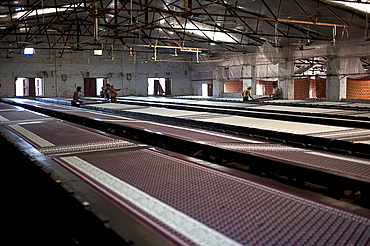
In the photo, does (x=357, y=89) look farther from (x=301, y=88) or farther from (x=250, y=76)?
(x=250, y=76)

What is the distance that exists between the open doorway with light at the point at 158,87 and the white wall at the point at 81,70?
57 cm

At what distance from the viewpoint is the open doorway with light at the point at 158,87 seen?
33.6 meters

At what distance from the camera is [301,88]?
2364 cm

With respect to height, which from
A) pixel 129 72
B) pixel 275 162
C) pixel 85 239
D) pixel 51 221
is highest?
pixel 129 72

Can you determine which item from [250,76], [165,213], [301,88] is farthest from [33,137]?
[250,76]

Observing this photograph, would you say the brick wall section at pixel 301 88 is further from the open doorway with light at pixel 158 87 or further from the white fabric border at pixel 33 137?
the white fabric border at pixel 33 137

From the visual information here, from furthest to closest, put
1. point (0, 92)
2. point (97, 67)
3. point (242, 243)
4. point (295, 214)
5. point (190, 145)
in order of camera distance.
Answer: point (97, 67) → point (0, 92) → point (190, 145) → point (295, 214) → point (242, 243)

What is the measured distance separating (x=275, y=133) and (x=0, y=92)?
26.8 meters

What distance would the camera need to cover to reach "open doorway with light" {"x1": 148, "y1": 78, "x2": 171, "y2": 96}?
3356 cm

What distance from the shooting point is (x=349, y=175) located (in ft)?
10.9

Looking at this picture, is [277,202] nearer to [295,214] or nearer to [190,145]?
[295,214]

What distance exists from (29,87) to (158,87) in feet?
36.6

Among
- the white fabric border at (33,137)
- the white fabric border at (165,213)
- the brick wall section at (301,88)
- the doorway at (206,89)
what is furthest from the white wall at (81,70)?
the white fabric border at (165,213)

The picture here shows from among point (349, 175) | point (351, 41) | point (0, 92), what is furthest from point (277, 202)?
point (0, 92)
